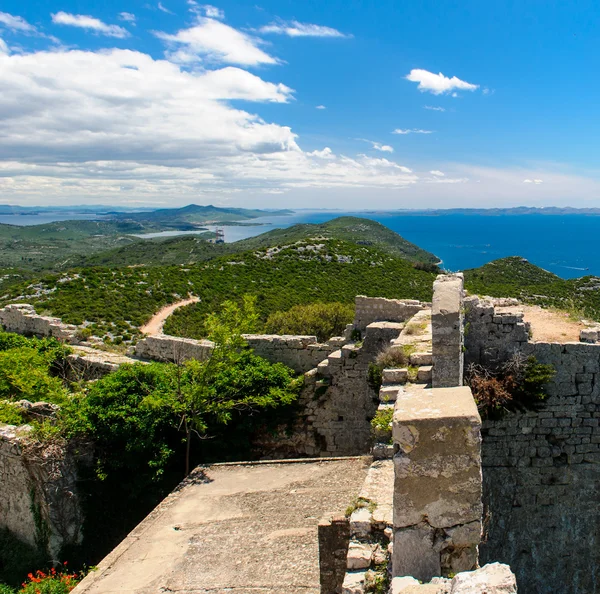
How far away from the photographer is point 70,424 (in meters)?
10.4

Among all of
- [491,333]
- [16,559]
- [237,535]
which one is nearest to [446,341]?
[491,333]

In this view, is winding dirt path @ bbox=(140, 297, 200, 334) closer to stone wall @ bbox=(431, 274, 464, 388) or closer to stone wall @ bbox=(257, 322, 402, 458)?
stone wall @ bbox=(257, 322, 402, 458)

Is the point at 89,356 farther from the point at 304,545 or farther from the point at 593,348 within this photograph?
the point at 593,348

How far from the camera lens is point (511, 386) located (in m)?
8.36

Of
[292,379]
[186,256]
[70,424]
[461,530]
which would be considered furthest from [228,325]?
[186,256]

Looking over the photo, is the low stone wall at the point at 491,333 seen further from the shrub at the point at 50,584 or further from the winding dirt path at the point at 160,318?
the winding dirt path at the point at 160,318

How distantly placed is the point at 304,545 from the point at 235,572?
96 cm

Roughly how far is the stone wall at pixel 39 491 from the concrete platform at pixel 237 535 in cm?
286

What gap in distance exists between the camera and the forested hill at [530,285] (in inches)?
958

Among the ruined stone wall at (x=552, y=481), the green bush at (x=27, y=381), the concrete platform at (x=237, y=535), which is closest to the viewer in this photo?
the concrete platform at (x=237, y=535)

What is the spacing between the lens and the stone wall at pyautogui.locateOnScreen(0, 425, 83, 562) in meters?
9.92

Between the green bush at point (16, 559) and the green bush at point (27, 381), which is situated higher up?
the green bush at point (27, 381)

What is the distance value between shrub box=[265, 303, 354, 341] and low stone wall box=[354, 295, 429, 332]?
11.2 meters

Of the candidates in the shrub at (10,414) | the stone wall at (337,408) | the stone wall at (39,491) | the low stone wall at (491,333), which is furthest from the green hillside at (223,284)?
the low stone wall at (491,333)
